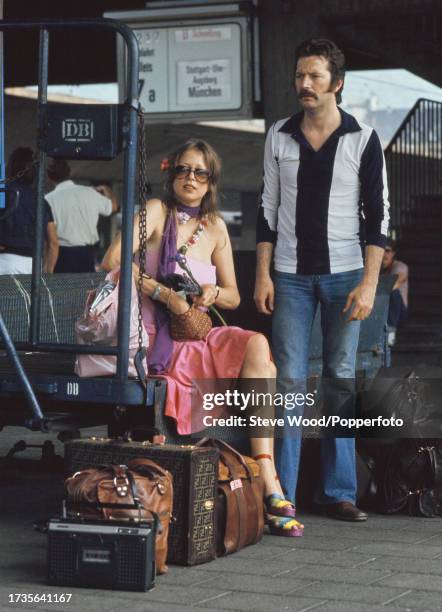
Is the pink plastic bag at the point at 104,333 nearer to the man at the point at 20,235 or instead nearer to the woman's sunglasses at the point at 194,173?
the woman's sunglasses at the point at 194,173

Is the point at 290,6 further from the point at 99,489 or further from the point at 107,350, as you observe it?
the point at 99,489

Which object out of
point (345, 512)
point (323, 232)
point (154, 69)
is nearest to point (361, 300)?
point (323, 232)

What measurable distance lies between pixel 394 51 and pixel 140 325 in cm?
984

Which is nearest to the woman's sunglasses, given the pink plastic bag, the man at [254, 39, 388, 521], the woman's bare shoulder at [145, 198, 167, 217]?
the woman's bare shoulder at [145, 198, 167, 217]

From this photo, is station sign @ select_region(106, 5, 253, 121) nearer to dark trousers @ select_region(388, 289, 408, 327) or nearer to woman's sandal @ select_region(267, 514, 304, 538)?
dark trousers @ select_region(388, 289, 408, 327)

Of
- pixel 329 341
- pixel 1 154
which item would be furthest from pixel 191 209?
pixel 1 154

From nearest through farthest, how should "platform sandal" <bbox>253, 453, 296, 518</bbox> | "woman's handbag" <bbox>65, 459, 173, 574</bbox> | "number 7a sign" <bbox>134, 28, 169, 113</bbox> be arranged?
1. "woman's handbag" <bbox>65, 459, 173, 574</bbox>
2. "platform sandal" <bbox>253, 453, 296, 518</bbox>
3. "number 7a sign" <bbox>134, 28, 169, 113</bbox>

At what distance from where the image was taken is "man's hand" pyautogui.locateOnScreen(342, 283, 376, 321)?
6227 mm

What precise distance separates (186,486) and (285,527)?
0.79 metres

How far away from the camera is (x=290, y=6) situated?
505 inches

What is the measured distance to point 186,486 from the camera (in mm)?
5445

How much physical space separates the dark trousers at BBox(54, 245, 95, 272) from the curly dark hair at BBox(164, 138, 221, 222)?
168 inches

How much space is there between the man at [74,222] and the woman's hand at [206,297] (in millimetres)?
4494

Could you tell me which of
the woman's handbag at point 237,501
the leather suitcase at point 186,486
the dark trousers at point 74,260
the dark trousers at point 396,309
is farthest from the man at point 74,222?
the dark trousers at point 396,309
